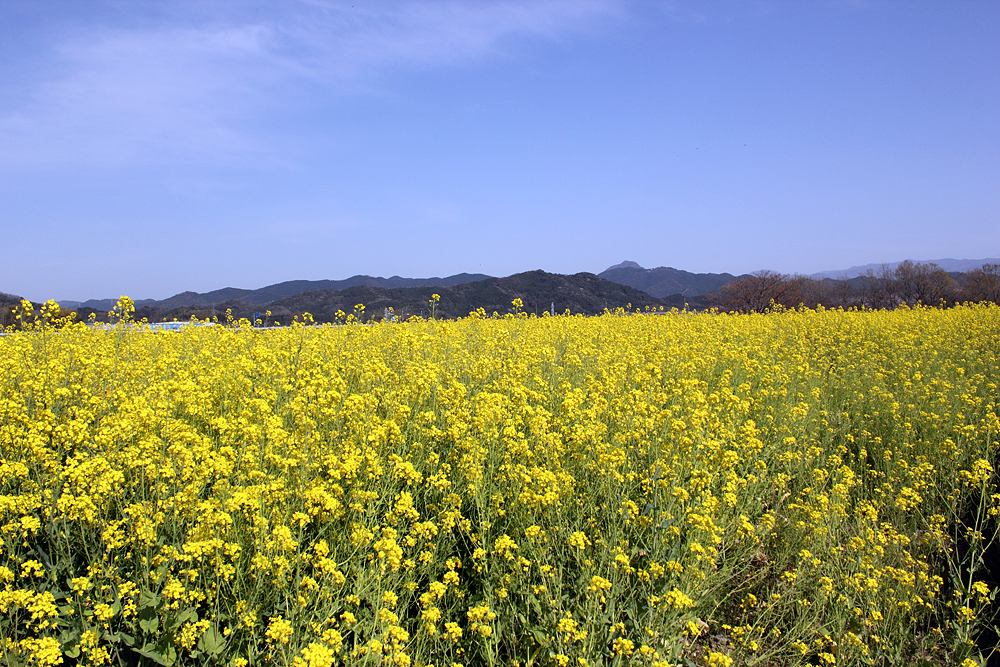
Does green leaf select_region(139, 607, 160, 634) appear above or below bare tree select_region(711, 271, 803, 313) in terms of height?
below

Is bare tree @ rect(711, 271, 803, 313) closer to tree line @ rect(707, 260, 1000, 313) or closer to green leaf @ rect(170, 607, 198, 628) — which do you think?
tree line @ rect(707, 260, 1000, 313)

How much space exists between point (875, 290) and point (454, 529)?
46.0 m

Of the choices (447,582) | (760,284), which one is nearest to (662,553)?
(447,582)

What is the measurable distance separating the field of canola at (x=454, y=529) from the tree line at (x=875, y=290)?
1093 inches

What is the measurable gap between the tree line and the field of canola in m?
27.8

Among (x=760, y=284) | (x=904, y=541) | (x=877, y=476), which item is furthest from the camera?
(x=760, y=284)

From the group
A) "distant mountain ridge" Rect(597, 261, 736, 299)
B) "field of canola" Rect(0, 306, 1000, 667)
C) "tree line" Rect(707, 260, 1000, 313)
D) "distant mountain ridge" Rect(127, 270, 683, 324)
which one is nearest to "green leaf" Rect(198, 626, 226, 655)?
"field of canola" Rect(0, 306, 1000, 667)

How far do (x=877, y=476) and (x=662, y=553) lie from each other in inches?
116

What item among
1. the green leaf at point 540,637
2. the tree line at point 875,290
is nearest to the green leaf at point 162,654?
the green leaf at point 540,637

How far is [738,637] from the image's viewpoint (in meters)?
2.70

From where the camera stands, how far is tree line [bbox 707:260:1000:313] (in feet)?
103

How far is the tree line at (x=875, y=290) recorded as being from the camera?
31.5 m

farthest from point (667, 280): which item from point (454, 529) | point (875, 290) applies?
point (454, 529)

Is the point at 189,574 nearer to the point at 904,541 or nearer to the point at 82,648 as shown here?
the point at 82,648
